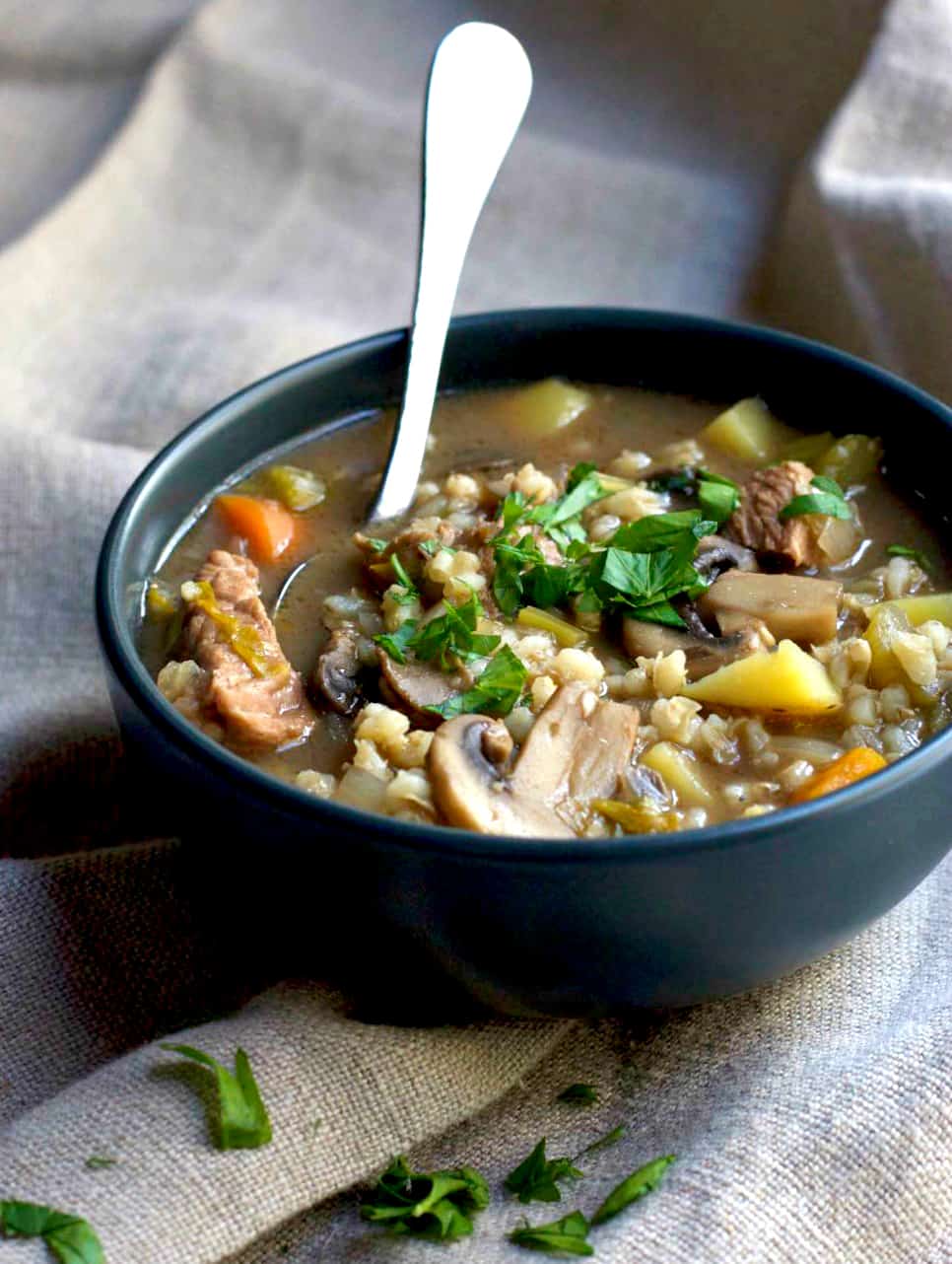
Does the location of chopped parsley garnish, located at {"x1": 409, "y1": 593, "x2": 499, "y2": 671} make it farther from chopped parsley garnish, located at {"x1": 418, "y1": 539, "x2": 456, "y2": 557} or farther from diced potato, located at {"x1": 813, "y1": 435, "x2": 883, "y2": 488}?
diced potato, located at {"x1": 813, "y1": 435, "x2": 883, "y2": 488}

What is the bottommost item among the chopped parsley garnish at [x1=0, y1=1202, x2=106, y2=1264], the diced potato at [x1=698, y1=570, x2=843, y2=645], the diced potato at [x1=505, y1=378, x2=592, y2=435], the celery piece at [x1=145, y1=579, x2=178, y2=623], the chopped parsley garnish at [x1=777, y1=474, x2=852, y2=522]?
the chopped parsley garnish at [x1=0, y1=1202, x2=106, y2=1264]

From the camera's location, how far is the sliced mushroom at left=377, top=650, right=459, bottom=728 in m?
3.31

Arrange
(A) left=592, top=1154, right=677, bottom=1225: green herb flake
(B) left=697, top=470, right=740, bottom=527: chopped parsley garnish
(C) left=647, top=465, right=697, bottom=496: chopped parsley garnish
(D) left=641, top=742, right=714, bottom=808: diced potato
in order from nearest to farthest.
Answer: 1. (A) left=592, top=1154, right=677, bottom=1225: green herb flake
2. (D) left=641, top=742, right=714, bottom=808: diced potato
3. (B) left=697, top=470, right=740, bottom=527: chopped parsley garnish
4. (C) left=647, top=465, right=697, bottom=496: chopped parsley garnish

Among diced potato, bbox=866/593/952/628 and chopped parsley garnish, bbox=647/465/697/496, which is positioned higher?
diced potato, bbox=866/593/952/628

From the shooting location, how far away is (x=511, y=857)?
109 inches

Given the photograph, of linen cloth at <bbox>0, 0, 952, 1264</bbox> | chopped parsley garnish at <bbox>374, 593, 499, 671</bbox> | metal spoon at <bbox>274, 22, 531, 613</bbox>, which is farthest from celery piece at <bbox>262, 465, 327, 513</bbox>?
chopped parsley garnish at <bbox>374, 593, 499, 671</bbox>

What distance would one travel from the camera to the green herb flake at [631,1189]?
3.02 meters

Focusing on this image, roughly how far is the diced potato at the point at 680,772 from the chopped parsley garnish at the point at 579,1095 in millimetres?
623

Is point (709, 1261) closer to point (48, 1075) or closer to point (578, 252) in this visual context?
point (48, 1075)

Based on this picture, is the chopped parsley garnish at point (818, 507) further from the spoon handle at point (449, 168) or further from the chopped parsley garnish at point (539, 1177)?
the chopped parsley garnish at point (539, 1177)

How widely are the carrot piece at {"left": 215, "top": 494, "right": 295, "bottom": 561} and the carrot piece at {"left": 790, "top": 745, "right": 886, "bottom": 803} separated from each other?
4.59 ft

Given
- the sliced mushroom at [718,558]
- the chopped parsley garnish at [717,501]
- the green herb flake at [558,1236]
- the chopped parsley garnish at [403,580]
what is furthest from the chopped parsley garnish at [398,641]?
the green herb flake at [558,1236]

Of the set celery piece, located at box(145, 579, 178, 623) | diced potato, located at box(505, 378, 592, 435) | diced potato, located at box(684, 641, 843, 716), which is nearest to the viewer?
diced potato, located at box(684, 641, 843, 716)

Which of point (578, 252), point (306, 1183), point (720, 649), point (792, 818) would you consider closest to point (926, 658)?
point (720, 649)
